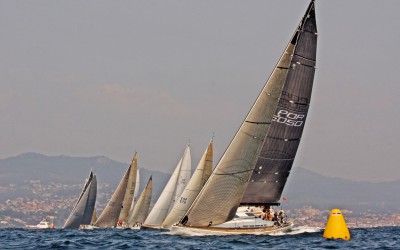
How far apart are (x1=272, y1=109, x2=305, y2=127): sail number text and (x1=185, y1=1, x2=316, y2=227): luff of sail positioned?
1.84 ft

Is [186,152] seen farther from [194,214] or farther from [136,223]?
[194,214]

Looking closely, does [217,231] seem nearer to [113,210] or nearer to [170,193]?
[170,193]

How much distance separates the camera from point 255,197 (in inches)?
1781

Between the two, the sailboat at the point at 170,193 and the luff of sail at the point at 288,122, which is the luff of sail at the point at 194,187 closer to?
the sailboat at the point at 170,193

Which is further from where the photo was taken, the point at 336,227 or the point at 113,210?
the point at 113,210

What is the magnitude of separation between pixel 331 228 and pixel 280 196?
760 centimetres

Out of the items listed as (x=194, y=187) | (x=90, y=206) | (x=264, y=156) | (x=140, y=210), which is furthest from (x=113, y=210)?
(x=264, y=156)

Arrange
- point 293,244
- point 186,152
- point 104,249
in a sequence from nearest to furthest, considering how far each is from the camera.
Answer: point 104,249 → point 293,244 → point 186,152

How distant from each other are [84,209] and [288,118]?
4841 centimetres

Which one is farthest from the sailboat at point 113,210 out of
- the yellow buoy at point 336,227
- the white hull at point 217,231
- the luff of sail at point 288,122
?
the yellow buoy at point 336,227

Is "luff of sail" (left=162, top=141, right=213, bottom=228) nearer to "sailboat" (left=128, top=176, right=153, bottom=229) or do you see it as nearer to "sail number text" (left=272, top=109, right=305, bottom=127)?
"sail number text" (left=272, top=109, right=305, bottom=127)

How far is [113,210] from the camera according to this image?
8912cm

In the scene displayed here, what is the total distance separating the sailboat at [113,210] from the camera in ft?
289

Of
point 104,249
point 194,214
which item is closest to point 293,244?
point 194,214
